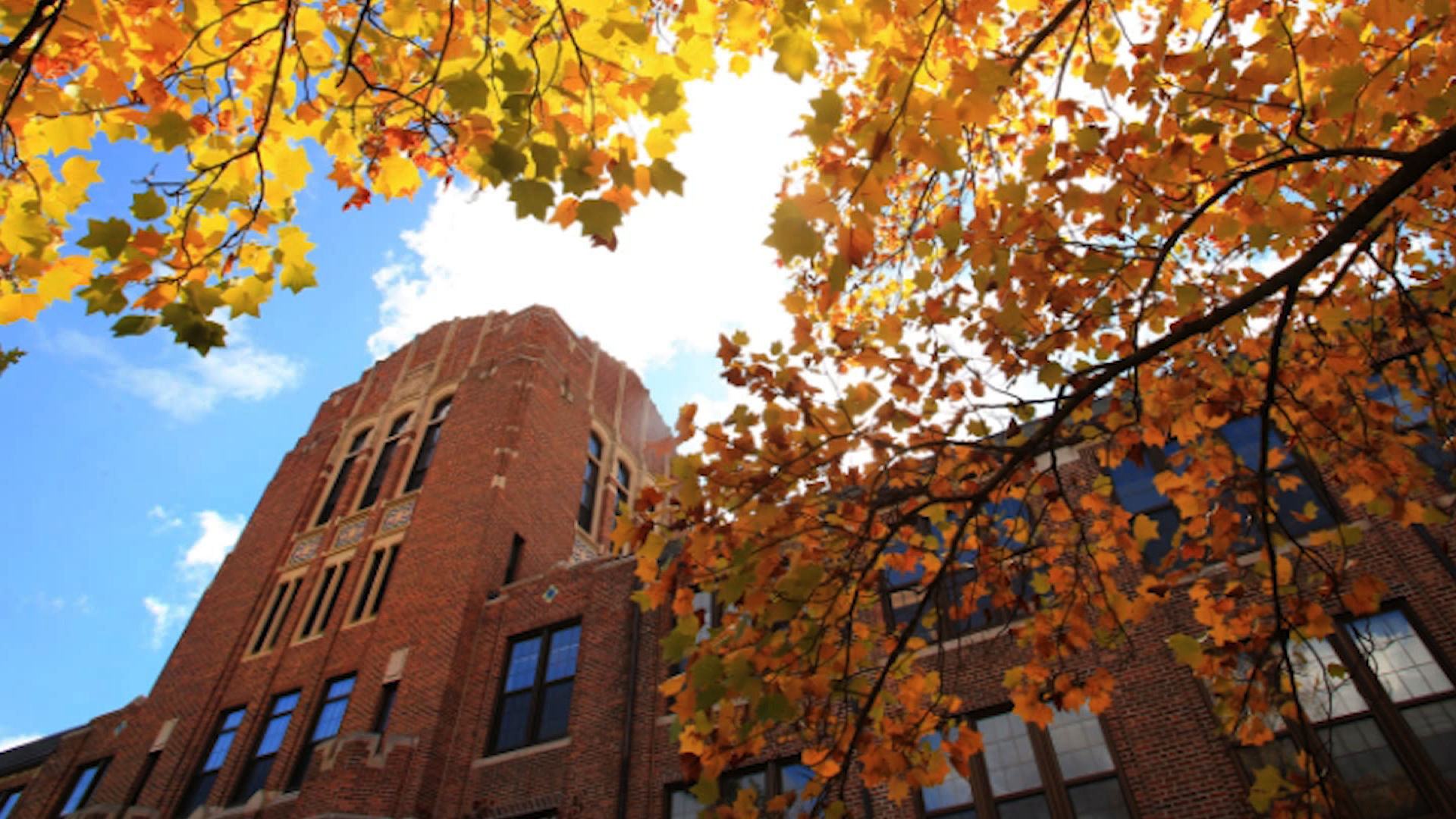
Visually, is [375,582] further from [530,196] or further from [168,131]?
[530,196]

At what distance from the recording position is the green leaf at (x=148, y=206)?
11.8 feet

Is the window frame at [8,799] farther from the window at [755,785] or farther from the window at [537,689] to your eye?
the window at [755,785]

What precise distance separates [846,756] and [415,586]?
47.7 feet

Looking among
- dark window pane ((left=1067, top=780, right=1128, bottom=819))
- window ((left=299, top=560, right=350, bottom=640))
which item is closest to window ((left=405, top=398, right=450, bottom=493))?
window ((left=299, top=560, right=350, bottom=640))

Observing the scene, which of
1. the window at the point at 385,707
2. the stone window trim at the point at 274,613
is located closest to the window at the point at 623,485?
the stone window trim at the point at 274,613

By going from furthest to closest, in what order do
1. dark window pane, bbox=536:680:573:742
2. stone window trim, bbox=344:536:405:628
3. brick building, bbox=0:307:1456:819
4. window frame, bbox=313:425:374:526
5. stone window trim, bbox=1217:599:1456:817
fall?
1. window frame, bbox=313:425:374:526
2. stone window trim, bbox=344:536:405:628
3. dark window pane, bbox=536:680:573:742
4. brick building, bbox=0:307:1456:819
5. stone window trim, bbox=1217:599:1456:817

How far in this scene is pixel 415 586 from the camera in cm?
1680

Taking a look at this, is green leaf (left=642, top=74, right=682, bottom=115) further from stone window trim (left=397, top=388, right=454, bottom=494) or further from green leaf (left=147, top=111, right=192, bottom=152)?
stone window trim (left=397, top=388, right=454, bottom=494)

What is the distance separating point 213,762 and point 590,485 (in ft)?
35.0

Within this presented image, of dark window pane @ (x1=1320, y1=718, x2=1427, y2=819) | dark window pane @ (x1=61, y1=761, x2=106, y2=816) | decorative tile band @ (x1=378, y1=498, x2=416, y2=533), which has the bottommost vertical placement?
dark window pane @ (x1=1320, y1=718, x2=1427, y2=819)

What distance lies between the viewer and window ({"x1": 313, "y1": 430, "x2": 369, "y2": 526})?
852 inches

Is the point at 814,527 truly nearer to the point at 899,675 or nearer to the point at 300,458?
the point at 899,675

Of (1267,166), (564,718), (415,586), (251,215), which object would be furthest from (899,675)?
(415,586)

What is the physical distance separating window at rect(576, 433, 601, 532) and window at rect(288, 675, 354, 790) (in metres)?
6.69
